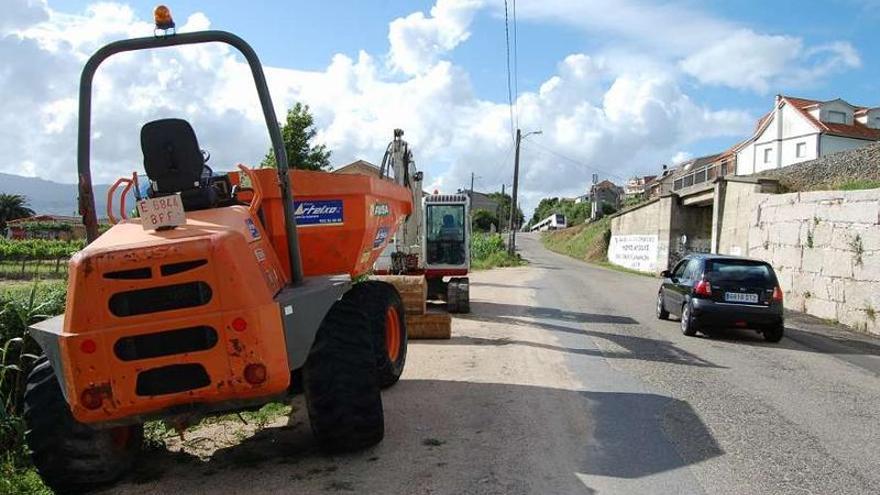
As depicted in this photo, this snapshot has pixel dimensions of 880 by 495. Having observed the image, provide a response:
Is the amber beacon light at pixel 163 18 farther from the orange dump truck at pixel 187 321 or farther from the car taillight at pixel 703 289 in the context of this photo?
the car taillight at pixel 703 289

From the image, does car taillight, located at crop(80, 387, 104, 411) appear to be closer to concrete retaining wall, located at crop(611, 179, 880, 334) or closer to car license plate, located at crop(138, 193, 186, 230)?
car license plate, located at crop(138, 193, 186, 230)

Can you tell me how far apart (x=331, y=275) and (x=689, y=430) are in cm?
346

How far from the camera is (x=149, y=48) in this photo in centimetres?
525

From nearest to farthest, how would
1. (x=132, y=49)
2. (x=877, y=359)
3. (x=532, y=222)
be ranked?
(x=132, y=49) → (x=877, y=359) → (x=532, y=222)

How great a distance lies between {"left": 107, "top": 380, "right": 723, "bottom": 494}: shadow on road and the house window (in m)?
54.2

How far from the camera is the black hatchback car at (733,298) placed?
12.2m

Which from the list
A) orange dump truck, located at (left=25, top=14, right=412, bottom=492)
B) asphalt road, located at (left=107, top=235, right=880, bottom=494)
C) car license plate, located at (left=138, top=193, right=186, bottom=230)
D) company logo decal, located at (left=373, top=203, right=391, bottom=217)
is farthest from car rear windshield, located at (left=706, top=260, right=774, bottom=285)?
car license plate, located at (left=138, top=193, right=186, bottom=230)

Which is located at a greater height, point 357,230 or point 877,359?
point 357,230

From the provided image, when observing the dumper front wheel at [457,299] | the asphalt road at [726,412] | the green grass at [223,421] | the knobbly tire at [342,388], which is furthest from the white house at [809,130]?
the knobbly tire at [342,388]

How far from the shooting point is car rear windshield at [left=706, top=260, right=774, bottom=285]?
40.9 feet

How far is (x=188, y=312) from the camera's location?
4469 mm

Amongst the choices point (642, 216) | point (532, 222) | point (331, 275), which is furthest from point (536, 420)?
point (532, 222)

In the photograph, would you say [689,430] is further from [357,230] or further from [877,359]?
[877,359]

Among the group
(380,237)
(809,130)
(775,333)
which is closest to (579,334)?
(775,333)
